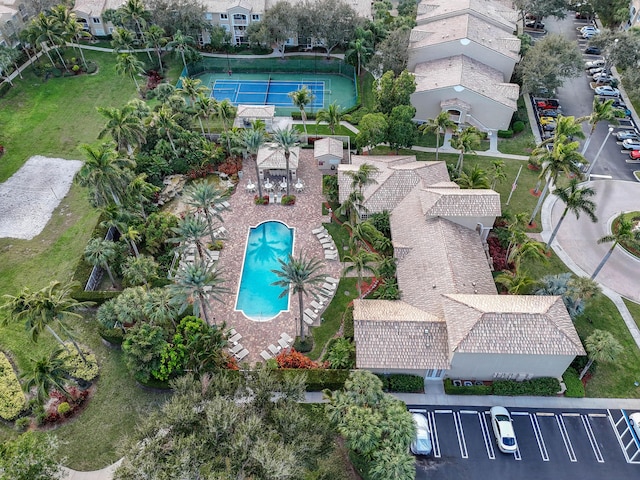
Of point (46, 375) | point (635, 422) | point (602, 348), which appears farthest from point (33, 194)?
point (635, 422)

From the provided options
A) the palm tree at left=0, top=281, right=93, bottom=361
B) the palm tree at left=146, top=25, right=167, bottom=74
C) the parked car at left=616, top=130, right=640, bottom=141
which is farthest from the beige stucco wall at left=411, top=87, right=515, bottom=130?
the palm tree at left=0, top=281, right=93, bottom=361

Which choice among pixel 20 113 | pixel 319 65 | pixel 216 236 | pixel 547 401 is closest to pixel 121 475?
pixel 216 236

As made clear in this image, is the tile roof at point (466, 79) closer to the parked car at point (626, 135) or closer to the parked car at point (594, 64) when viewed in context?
the parked car at point (626, 135)

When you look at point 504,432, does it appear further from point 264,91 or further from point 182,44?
point 182,44

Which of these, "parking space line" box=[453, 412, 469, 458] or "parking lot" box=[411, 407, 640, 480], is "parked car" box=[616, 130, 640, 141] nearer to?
"parking lot" box=[411, 407, 640, 480]

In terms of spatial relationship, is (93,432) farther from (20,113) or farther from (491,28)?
(491,28)

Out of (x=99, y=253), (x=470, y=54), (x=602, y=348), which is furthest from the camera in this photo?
(x=470, y=54)
